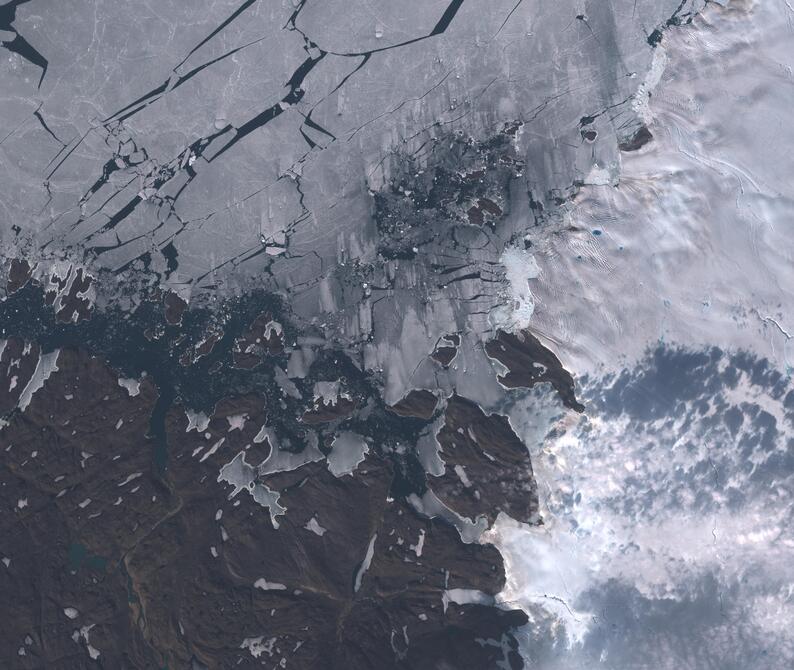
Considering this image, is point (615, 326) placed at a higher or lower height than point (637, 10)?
lower

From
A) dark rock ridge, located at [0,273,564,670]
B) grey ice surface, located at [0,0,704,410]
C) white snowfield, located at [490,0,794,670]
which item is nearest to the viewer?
white snowfield, located at [490,0,794,670]

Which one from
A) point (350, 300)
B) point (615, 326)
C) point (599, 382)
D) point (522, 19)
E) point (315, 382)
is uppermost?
point (522, 19)

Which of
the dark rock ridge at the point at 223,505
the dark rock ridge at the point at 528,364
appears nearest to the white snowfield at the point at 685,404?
the dark rock ridge at the point at 528,364

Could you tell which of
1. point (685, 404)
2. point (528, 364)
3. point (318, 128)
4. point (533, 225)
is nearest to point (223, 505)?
point (528, 364)

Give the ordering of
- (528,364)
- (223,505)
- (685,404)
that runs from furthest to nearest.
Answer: (223,505)
(528,364)
(685,404)

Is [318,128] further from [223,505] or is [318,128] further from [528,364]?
[223,505]

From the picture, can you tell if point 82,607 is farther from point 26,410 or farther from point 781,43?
point 781,43

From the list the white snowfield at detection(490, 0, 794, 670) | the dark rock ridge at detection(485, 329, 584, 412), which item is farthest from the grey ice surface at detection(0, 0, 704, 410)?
the white snowfield at detection(490, 0, 794, 670)

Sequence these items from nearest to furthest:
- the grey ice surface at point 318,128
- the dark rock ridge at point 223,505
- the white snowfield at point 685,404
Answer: the white snowfield at point 685,404, the dark rock ridge at point 223,505, the grey ice surface at point 318,128

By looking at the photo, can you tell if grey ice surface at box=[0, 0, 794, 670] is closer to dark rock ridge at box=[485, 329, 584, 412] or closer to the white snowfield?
the white snowfield

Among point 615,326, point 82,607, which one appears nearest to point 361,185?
Answer: point 615,326

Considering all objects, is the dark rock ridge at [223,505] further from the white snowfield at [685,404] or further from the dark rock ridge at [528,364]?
the white snowfield at [685,404]
